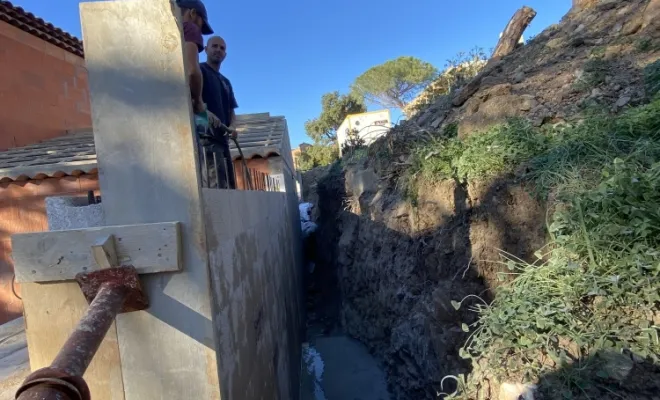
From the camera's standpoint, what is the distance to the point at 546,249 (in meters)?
2.77

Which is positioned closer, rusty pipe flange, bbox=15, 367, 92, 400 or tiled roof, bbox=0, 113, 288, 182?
rusty pipe flange, bbox=15, 367, 92, 400

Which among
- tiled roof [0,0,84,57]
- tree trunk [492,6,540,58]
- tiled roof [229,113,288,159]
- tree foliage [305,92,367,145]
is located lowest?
tiled roof [229,113,288,159]

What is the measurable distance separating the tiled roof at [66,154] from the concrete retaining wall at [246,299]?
69.3 inches

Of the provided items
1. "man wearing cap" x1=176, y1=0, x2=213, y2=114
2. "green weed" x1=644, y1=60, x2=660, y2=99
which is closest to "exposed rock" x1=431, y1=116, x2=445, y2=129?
"green weed" x1=644, y1=60, x2=660, y2=99

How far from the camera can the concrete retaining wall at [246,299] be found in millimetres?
1905

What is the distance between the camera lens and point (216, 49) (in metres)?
3.59

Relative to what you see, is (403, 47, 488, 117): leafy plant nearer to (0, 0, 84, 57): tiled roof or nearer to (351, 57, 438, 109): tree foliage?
(0, 0, 84, 57): tiled roof

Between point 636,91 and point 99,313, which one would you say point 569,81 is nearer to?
point 636,91

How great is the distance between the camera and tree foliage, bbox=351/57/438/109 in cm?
2339

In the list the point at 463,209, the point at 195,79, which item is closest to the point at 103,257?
the point at 195,79

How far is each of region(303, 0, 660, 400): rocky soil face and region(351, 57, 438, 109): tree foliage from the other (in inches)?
716

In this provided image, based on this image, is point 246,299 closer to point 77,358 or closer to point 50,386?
point 77,358

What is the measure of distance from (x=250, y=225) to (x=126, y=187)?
147cm

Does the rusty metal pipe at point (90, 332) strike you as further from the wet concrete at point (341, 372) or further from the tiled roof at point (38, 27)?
the tiled roof at point (38, 27)
